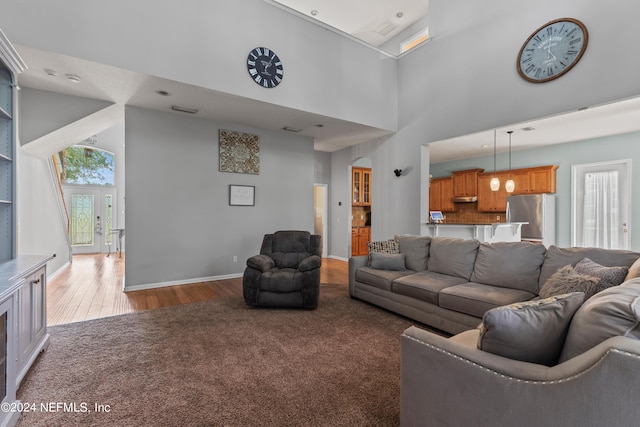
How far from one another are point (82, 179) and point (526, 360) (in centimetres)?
1100

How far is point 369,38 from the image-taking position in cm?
777

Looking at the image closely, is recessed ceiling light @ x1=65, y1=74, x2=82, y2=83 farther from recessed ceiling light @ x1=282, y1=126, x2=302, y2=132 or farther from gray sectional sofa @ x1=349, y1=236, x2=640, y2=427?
gray sectional sofa @ x1=349, y1=236, x2=640, y2=427

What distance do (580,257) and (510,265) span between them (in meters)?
0.54

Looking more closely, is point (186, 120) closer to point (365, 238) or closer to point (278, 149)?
point (278, 149)

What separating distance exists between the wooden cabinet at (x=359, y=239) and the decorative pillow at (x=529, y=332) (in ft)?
20.7

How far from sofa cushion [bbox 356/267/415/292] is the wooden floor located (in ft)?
3.89

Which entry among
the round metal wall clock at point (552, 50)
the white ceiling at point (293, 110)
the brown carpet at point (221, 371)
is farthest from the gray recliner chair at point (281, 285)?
the round metal wall clock at point (552, 50)

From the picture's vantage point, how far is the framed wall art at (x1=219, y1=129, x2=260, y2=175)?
5.25m

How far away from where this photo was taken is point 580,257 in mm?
2490

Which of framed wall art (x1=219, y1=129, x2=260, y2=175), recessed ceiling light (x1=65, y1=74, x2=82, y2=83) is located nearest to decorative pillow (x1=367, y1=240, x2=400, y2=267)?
framed wall art (x1=219, y1=129, x2=260, y2=175)

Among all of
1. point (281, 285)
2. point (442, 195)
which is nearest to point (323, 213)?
point (442, 195)

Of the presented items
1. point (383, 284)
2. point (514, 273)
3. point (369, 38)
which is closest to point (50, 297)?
point (383, 284)

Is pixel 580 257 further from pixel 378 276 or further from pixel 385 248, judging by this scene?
pixel 385 248

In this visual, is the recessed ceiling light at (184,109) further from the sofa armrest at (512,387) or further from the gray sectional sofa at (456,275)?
the sofa armrest at (512,387)
